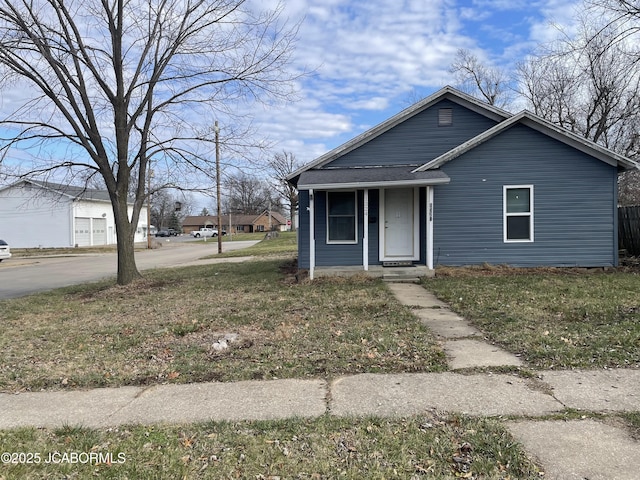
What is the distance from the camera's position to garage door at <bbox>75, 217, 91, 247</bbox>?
137 ft

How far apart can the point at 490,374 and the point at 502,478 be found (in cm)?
190

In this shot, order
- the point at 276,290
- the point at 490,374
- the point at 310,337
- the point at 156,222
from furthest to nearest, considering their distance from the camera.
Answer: the point at 156,222
the point at 276,290
the point at 310,337
the point at 490,374

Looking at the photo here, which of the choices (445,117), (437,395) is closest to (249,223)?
(445,117)

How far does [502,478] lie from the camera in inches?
106

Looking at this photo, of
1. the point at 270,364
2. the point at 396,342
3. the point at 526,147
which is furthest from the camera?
the point at 526,147

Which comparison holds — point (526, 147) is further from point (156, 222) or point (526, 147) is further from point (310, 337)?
point (156, 222)

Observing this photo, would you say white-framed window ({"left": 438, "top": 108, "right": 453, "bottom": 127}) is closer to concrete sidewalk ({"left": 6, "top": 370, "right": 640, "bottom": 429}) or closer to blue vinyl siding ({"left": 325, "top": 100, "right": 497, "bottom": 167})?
blue vinyl siding ({"left": 325, "top": 100, "right": 497, "bottom": 167})

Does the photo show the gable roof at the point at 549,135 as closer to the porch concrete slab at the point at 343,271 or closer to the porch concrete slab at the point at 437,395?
the porch concrete slab at the point at 343,271

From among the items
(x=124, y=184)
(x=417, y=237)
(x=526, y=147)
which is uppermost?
(x=526, y=147)

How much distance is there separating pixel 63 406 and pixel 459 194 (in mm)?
10369

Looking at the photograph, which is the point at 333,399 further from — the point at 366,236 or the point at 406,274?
the point at 366,236

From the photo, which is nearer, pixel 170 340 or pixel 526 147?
pixel 170 340

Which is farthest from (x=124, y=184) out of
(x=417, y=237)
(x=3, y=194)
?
(x=3, y=194)

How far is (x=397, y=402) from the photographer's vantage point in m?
3.86
